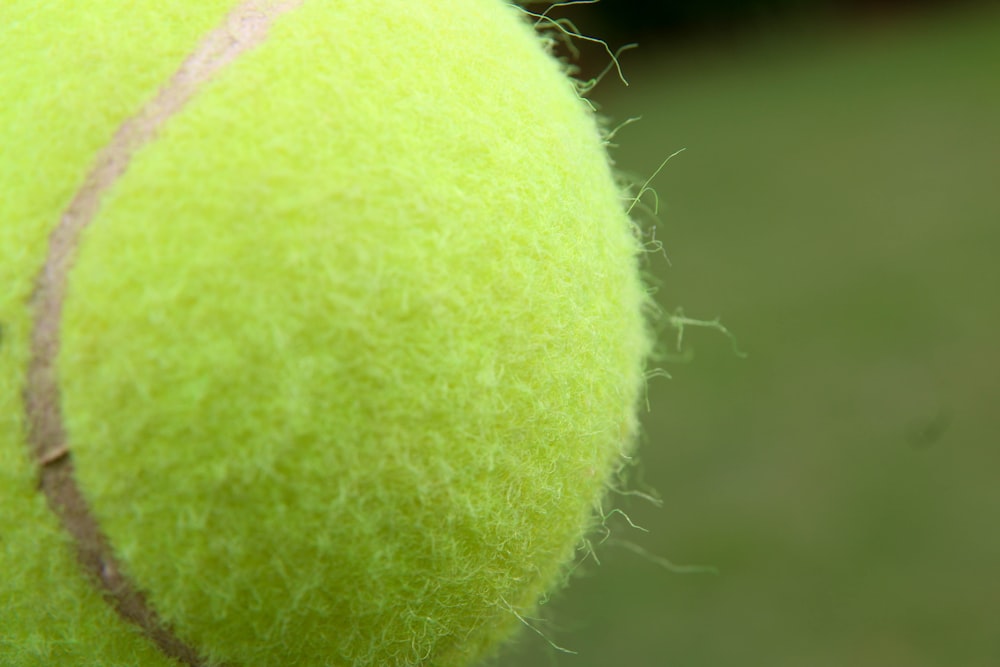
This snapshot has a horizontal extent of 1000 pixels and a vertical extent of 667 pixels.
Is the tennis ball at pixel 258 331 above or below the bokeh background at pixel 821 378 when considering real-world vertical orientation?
above

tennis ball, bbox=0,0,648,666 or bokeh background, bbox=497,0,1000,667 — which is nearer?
tennis ball, bbox=0,0,648,666

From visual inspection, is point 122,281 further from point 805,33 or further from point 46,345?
point 805,33

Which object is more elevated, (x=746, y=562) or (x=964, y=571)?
(x=746, y=562)

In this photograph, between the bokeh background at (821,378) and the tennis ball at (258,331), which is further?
the bokeh background at (821,378)

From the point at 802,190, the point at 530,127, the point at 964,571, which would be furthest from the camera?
the point at 802,190

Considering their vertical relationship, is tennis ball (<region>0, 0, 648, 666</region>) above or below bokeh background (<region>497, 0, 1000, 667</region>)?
above

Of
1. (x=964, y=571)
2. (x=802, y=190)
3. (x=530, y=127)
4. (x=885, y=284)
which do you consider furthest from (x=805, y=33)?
(x=530, y=127)
